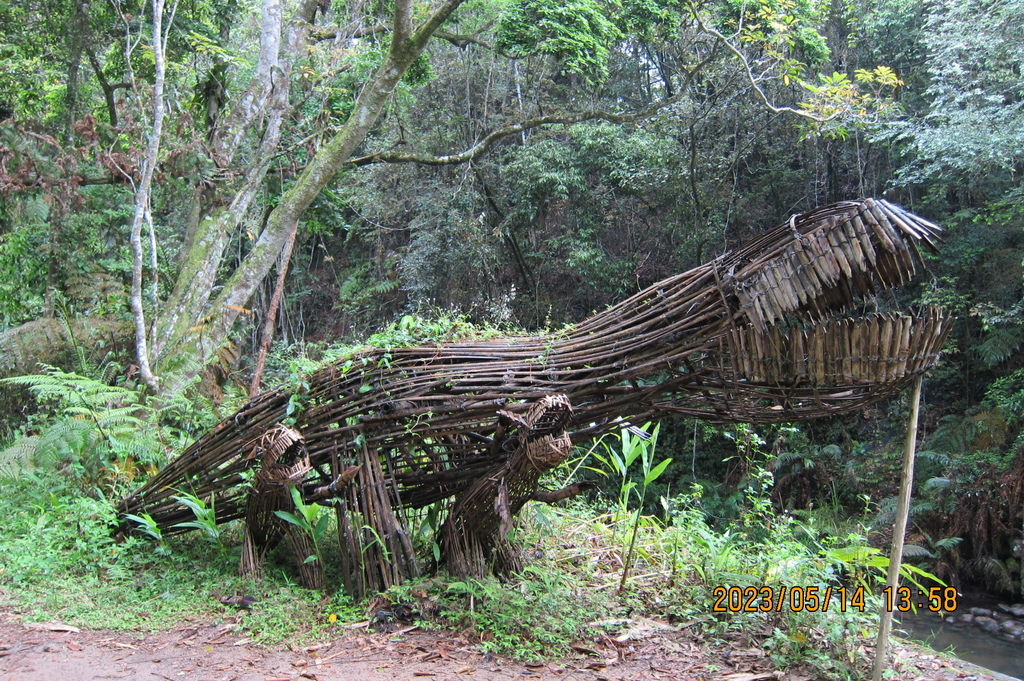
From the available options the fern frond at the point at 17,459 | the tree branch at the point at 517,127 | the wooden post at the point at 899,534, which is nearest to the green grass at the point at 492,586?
the fern frond at the point at 17,459

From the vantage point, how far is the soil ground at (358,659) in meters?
3.33

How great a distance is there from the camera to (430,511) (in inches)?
Answer: 173

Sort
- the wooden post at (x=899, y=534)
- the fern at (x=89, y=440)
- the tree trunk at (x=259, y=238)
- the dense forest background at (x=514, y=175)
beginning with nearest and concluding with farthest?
the wooden post at (x=899, y=534)
the fern at (x=89, y=440)
the tree trunk at (x=259, y=238)
the dense forest background at (x=514, y=175)

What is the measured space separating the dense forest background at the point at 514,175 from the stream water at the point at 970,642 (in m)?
1.52

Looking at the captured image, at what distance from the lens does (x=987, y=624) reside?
314 inches

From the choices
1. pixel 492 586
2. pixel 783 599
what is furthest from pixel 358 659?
pixel 783 599

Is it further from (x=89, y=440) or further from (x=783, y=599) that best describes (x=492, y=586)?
(x=89, y=440)

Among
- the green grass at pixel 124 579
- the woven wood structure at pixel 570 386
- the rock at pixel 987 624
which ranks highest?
the woven wood structure at pixel 570 386

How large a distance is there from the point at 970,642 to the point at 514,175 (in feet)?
32.1

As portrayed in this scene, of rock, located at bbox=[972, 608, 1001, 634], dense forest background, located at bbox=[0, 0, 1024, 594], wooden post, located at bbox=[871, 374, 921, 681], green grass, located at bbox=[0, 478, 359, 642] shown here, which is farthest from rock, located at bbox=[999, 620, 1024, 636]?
green grass, located at bbox=[0, 478, 359, 642]

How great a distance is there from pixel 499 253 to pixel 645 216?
116 inches

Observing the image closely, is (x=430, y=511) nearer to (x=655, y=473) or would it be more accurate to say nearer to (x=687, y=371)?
(x=655, y=473)

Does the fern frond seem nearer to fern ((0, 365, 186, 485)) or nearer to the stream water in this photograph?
fern ((0, 365, 186, 485))

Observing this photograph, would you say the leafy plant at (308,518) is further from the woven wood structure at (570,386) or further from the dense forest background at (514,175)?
the dense forest background at (514,175)
